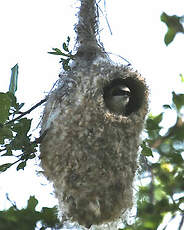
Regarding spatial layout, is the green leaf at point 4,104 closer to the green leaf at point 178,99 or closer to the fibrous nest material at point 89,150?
the fibrous nest material at point 89,150

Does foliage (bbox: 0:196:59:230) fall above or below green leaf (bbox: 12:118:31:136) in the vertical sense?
below

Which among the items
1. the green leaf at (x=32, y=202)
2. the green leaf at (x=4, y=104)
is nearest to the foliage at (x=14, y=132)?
the green leaf at (x=4, y=104)

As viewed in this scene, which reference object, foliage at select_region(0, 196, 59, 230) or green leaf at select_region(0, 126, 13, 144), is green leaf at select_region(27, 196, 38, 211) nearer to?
foliage at select_region(0, 196, 59, 230)

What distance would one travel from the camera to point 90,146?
274 cm

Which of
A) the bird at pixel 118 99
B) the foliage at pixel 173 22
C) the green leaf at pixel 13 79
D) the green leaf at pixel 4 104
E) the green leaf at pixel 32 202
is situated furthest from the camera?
the bird at pixel 118 99

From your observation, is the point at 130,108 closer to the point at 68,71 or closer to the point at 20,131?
the point at 68,71

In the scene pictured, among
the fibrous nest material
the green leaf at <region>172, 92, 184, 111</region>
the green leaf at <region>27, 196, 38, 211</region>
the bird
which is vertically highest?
the bird

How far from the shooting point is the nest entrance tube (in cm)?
267

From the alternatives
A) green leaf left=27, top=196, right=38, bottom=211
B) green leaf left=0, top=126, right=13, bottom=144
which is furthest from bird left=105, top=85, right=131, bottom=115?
green leaf left=27, top=196, right=38, bottom=211

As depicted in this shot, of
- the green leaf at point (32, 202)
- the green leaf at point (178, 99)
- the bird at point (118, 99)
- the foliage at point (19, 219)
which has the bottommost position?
the foliage at point (19, 219)

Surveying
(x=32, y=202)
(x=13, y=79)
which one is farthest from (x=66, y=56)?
(x=32, y=202)

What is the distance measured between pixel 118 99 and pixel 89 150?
22.4 inches

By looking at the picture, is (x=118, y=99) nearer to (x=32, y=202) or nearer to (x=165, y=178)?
(x=32, y=202)

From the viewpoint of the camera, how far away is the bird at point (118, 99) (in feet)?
10.5
